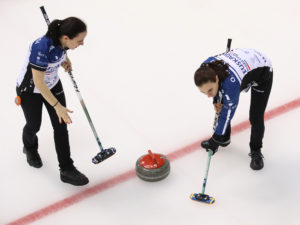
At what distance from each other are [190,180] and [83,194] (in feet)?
2.44

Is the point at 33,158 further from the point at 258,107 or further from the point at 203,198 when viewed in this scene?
the point at 258,107

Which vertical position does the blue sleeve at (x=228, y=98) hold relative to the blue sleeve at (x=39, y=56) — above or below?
below

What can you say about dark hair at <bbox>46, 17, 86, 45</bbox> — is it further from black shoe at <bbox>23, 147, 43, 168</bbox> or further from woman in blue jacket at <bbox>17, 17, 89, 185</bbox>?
black shoe at <bbox>23, 147, 43, 168</bbox>

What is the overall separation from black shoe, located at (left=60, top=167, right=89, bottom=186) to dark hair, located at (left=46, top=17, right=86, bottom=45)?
3.10 ft

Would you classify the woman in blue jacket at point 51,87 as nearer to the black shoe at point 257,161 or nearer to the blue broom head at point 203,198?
the blue broom head at point 203,198

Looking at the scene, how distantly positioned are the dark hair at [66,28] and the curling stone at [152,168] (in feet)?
3.21

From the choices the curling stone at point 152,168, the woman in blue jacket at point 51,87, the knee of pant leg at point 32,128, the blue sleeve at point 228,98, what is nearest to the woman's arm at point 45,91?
the woman in blue jacket at point 51,87

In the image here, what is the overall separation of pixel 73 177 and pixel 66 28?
107cm

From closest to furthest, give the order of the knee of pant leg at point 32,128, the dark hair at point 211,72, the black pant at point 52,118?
the dark hair at point 211,72 → the black pant at point 52,118 → the knee of pant leg at point 32,128

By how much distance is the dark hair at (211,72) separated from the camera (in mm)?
2203

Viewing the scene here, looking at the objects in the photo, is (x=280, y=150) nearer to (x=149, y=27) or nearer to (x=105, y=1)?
(x=149, y=27)

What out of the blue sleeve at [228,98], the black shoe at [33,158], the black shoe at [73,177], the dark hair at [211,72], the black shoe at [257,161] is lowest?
the black shoe at [257,161]

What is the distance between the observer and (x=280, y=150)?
120 inches

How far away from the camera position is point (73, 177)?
277 cm
